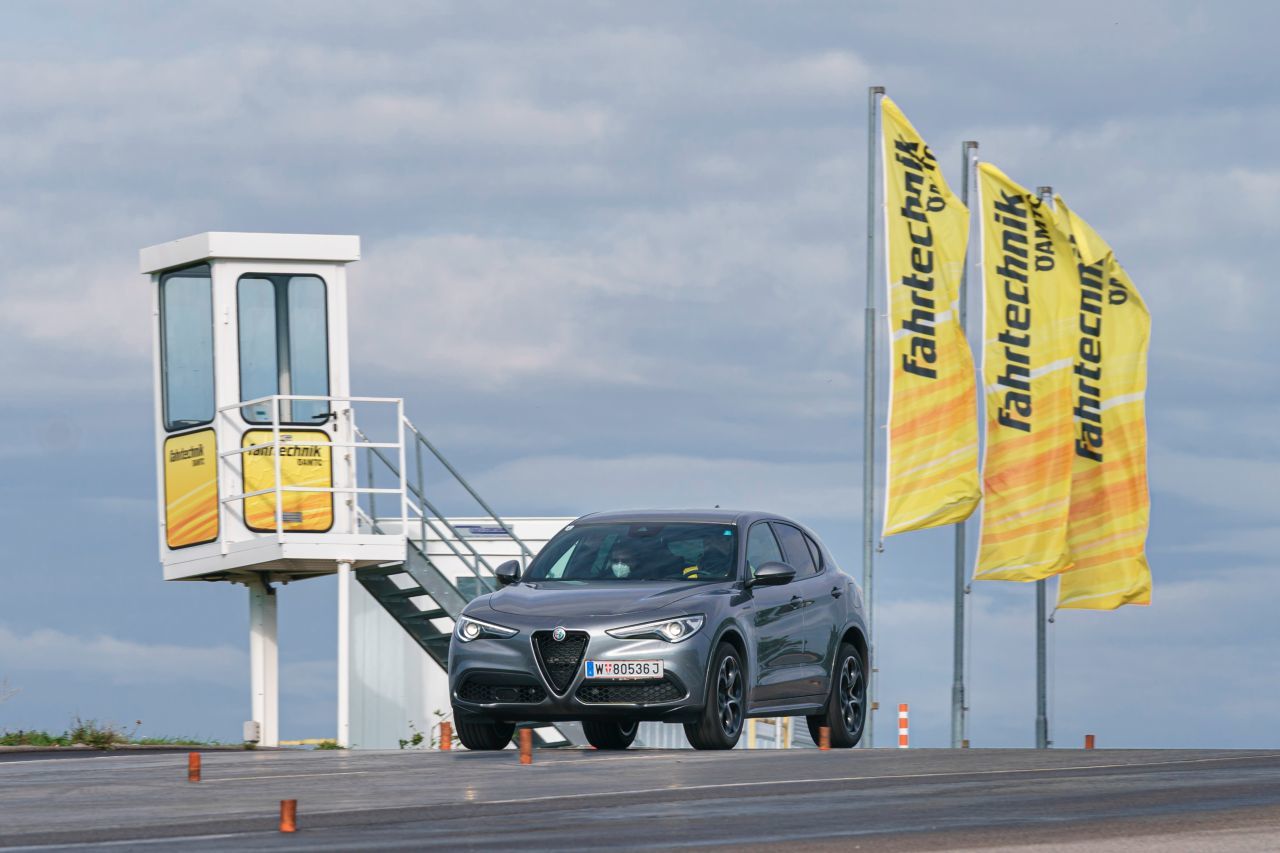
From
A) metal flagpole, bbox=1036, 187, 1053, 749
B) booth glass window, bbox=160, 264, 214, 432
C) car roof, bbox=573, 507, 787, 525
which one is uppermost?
booth glass window, bbox=160, 264, 214, 432

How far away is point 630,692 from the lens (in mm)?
14898

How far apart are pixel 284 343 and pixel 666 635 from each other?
1088 cm

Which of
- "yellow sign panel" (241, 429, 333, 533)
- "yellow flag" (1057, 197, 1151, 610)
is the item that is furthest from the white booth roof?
"yellow flag" (1057, 197, 1151, 610)

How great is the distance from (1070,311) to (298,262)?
52.4 feet

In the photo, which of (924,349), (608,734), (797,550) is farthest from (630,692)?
(924,349)

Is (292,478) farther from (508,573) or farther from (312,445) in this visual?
(508,573)

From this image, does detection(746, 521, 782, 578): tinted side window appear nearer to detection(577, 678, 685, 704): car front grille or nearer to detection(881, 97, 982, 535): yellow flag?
detection(577, 678, 685, 704): car front grille

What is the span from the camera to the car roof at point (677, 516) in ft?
54.6

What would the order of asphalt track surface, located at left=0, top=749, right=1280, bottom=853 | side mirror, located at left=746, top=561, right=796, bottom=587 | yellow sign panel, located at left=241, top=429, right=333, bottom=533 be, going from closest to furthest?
asphalt track surface, located at left=0, top=749, right=1280, bottom=853 < side mirror, located at left=746, top=561, right=796, bottom=587 < yellow sign panel, located at left=241, top=429, right=333, bottom=533

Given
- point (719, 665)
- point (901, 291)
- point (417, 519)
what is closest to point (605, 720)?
point (719, 665)

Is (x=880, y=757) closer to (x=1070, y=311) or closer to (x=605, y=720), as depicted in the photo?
(x=605, y=720)

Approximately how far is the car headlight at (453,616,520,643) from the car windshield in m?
1.12

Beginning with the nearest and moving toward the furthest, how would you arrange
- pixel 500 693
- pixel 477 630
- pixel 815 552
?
1. pixel 500 693
2. pixel 477 630
3. pixel 815 552

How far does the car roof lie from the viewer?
16.6 m
